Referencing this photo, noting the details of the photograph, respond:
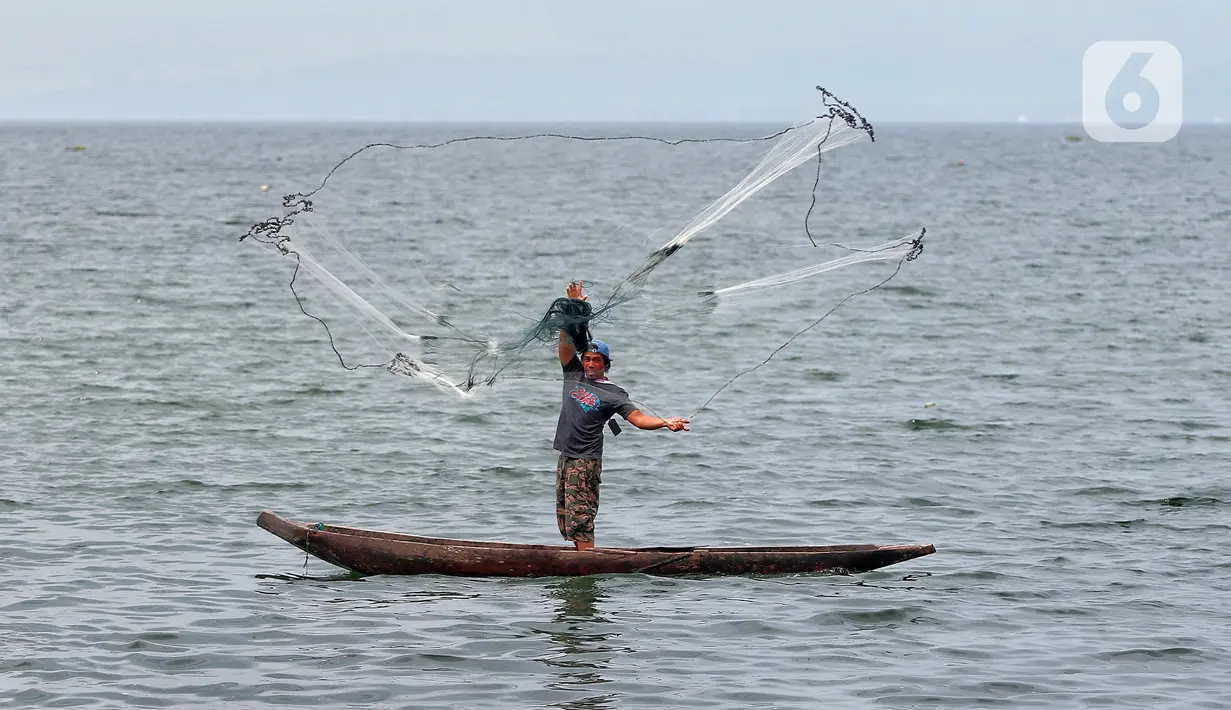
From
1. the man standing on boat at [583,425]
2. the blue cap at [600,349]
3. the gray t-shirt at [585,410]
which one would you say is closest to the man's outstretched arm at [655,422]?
the man standing on boat at [583,425]

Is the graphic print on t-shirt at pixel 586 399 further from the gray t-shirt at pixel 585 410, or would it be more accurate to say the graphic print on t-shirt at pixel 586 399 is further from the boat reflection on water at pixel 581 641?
the boat reflection on water at pixel 581 641

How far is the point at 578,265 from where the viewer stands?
39000 mm

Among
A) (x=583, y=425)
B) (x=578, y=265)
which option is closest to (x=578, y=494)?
(x=583, y=425)

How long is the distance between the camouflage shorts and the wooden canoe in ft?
0.55

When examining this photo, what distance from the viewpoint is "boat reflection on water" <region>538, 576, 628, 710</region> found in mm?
10164

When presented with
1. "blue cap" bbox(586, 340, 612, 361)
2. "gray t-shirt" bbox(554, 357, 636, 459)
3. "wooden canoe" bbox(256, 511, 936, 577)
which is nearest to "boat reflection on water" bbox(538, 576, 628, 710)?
"wooden canoe" bbox(256, 511, 936, 577)

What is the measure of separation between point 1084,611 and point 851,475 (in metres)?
5.13

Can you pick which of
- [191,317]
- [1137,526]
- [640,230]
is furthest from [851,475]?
[640,230]

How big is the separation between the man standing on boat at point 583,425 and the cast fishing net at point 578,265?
25cm

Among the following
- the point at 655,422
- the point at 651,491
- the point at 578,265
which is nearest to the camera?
the point at 655,422

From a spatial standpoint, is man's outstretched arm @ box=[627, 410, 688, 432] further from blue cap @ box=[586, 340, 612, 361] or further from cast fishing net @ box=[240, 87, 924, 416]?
cast fishing net @ box=[240, 87, 924, 416]

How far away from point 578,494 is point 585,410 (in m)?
0.73

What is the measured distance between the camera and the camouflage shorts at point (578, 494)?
12477 millimetres

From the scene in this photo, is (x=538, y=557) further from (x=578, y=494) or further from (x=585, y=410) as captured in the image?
(x=585, y=410)
